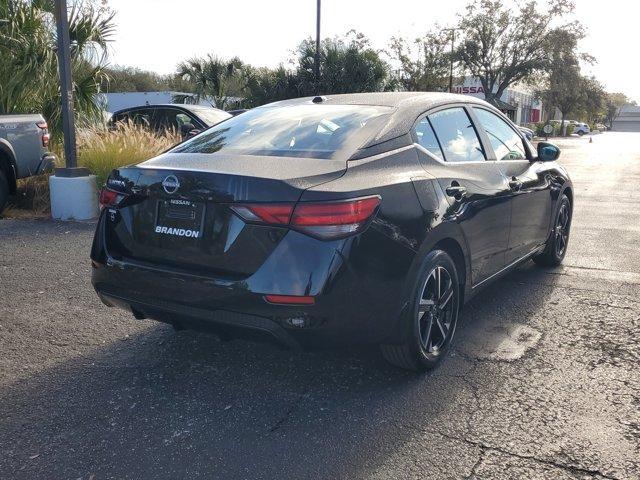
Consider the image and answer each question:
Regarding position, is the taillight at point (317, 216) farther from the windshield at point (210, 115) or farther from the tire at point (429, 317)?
the windshield at point (210, 115)

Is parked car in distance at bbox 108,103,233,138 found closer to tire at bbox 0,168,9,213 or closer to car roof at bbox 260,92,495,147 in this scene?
tire at bbox 0,168,9,213

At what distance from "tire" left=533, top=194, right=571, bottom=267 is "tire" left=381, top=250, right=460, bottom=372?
233 cm

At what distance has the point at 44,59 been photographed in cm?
1088

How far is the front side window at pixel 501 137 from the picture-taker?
4777 mm

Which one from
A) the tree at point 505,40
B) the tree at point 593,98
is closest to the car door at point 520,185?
the tree at point 505,40

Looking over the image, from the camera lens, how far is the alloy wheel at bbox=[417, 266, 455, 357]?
11.9ft

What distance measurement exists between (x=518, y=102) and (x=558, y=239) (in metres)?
77.4

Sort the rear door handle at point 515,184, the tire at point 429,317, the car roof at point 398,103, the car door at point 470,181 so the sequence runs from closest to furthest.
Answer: the tire at point 429,317 < the car roof at point 398,103 < the car door at point 470,181 < the rear door handle at point 515,184

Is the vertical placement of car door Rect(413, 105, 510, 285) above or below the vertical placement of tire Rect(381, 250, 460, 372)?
above

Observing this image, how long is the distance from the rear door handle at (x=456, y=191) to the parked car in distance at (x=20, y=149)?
6.46 m

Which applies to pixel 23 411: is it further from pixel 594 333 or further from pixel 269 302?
pixel 594 333

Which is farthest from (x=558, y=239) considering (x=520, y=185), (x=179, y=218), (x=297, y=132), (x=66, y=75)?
(x=66, y=75)

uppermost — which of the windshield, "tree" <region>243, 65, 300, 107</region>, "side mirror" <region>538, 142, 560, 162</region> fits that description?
"tree" <region>243, 65, 300, 107</region>

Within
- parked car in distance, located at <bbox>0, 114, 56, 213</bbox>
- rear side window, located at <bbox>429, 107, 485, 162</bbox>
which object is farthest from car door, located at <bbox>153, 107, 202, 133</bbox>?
rear side window, located at <bbox>429, 107, 485, 162</bbox>
